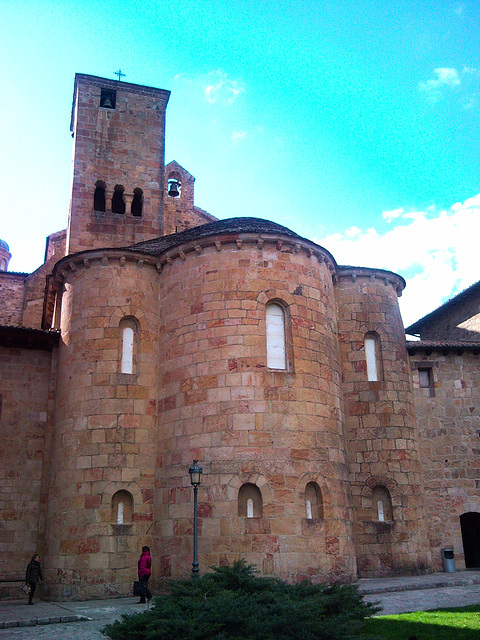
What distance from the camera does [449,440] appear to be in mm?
21578

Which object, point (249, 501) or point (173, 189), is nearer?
point (249, 501)

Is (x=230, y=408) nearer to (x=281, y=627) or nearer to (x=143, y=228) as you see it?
(x=281, y=627)

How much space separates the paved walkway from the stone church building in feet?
3.46

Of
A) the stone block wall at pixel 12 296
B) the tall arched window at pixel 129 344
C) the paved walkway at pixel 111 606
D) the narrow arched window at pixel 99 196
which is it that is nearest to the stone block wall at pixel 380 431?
the paved walkway at pixel 111 606

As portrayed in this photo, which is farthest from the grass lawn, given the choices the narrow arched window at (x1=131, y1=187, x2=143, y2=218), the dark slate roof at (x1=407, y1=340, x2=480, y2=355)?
the narrow arched window at (x1=131, y1=187, x2=143, y2=218)

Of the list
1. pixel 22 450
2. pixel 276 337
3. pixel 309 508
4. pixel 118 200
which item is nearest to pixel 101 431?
pixel 22 450

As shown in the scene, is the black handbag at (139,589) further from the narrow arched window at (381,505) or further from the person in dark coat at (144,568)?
the narrow arched window at (381,505)

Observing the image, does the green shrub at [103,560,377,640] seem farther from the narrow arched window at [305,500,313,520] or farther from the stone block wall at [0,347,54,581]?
the stone block wall at [0,347,54,581]

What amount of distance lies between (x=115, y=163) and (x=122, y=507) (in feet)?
49.1

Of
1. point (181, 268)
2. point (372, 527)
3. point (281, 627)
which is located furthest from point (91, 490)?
point (281, 627)

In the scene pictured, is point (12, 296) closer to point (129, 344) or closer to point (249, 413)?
point (129, 344)

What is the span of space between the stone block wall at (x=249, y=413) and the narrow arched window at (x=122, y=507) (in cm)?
77

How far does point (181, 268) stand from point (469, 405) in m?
11.5

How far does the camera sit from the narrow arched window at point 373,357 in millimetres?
20500
